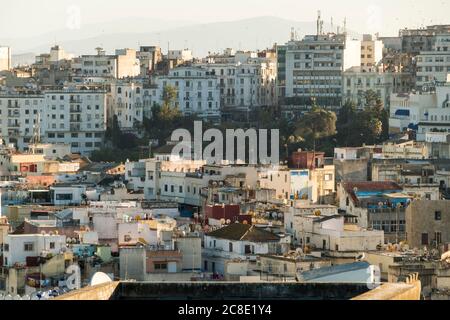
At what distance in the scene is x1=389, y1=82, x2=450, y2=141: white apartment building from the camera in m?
42.5

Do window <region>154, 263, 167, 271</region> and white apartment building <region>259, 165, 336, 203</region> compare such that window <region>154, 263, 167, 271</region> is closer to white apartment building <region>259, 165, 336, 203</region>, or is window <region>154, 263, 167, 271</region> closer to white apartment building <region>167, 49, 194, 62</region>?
white apartment building <region>259, 165, 336, 203</region>

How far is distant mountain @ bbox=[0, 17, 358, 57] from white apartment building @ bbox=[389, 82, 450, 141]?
741 centimetres

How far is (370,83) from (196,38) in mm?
12019

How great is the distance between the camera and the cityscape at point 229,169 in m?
21.6

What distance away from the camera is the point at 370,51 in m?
56.8

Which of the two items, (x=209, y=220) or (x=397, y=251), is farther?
(x=209, y=220)

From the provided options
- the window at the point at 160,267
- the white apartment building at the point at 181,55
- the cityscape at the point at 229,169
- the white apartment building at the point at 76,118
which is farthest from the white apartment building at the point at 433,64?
the window at the point at 160,267

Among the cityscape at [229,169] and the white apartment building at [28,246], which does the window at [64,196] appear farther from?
the white apartment building at [28,246]

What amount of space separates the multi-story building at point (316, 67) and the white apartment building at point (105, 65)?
5340 millimetres

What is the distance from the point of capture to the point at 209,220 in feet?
90.5

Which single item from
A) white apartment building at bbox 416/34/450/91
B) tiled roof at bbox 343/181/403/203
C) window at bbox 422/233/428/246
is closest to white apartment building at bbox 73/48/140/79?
white apartment building at bbox 416/34/450/91
